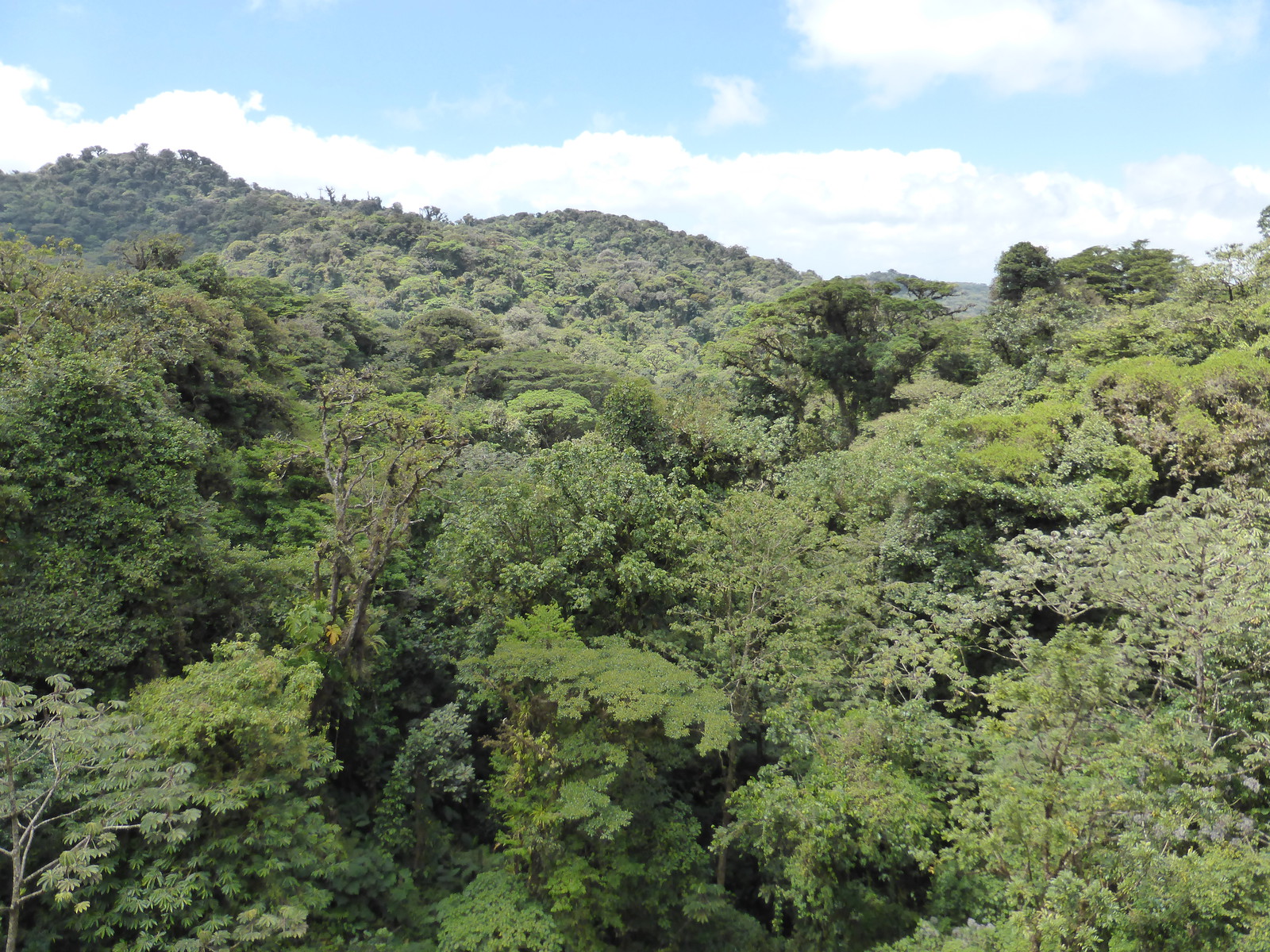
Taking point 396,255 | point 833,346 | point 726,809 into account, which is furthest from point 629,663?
point 396,255

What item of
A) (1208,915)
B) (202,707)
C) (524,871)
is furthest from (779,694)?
(202,707)

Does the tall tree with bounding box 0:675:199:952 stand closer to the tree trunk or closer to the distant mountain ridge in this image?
the tree trunk

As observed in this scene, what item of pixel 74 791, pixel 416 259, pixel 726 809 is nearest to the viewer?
pixel 74 791

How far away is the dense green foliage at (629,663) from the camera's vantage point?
20.9 feet

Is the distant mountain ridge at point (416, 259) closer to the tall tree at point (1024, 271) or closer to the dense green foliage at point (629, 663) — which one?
the tall tree at point (1024, 271)

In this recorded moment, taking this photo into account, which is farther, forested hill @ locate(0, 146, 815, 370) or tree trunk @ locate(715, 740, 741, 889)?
forested hill @ locate(0, 146, 815, 370)

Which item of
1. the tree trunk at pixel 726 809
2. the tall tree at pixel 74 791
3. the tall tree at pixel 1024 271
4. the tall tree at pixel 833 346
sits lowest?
the tree trunk at pixel 726 809

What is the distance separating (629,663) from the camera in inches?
354

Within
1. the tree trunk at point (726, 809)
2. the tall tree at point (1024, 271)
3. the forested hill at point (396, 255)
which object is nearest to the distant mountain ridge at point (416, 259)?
the forested hill at point (396, 255)

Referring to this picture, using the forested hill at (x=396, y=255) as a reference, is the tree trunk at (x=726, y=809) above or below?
below

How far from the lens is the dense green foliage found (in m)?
6.37

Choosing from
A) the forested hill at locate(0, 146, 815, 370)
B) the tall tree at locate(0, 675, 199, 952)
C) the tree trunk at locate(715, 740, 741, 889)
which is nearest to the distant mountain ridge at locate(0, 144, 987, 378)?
the forested hill at locate(0, 146, 815, 370)

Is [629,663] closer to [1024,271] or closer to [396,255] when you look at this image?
[1024,271]

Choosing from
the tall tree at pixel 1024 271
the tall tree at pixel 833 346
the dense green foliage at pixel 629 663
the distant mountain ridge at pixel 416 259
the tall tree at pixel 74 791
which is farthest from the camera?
the distant mountain ridge at pixel 416 259
